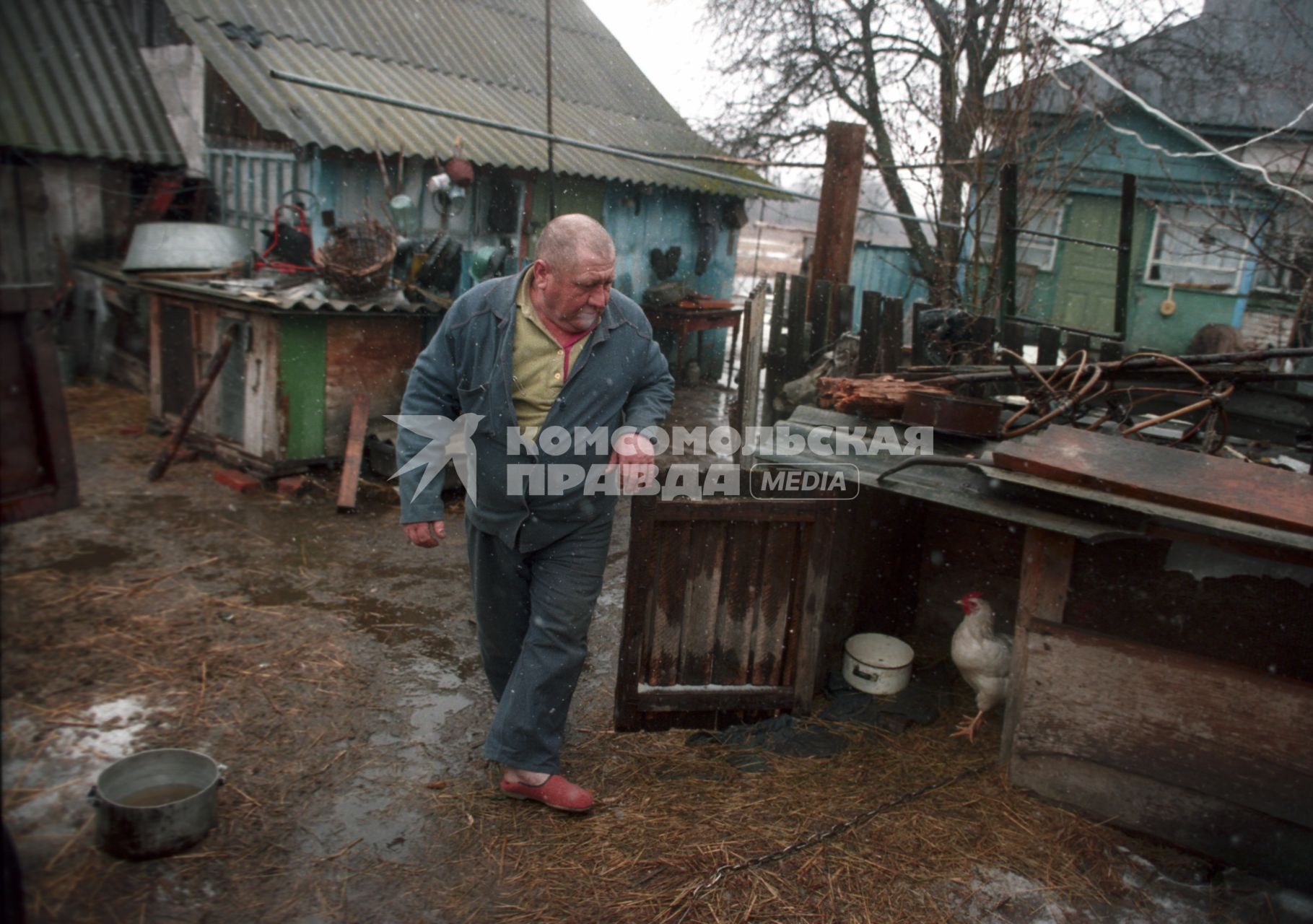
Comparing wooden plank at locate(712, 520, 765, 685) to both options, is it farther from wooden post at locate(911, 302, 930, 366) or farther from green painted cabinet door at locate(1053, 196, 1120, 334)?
green painted cabinet door at locate(1053, 196, 1120, 334)

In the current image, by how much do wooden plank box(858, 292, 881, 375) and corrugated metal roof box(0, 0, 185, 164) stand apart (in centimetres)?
581

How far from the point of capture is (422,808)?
10.3ft

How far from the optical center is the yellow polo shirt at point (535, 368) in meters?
3.05

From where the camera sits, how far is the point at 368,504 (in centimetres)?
668

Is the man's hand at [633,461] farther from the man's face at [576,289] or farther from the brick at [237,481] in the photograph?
the brick at [237,481]

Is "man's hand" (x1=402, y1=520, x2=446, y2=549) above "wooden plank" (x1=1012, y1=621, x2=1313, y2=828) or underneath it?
above

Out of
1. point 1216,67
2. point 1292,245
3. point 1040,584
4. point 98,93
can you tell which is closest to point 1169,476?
point 1040,584

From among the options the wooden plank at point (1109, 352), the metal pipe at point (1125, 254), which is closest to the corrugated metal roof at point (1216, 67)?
the metal pipe at point (1125, 254)

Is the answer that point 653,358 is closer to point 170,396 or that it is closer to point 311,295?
point 311,295

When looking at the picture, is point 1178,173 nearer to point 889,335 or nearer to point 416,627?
point 889,335

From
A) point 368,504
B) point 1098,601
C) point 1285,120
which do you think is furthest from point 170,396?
point 1285,120

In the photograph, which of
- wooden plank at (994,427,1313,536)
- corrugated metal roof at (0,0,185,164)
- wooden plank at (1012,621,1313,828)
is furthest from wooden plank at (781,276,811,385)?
corrugated metal roof at (0,0,185,164)

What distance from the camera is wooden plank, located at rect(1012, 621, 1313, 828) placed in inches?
118

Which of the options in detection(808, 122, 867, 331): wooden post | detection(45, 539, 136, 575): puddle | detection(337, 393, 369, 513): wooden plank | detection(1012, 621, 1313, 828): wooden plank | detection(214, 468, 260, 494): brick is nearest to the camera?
detection(1012, 621, 1313, 828): wooden plank
